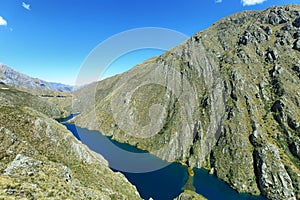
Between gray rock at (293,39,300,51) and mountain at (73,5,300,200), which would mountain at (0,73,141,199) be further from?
gray rock at (293,39,300,51)

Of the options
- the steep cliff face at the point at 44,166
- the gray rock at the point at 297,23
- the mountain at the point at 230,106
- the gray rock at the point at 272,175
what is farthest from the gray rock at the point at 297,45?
the steep cliff face at the point at 44,166

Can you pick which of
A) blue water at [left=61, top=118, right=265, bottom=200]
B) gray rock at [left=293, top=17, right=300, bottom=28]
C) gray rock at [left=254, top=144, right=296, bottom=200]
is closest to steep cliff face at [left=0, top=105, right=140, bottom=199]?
blue water at [left=61, top=118, right=265, bottom=200]

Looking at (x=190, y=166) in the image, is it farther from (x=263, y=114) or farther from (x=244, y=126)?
(x=263, y=114)

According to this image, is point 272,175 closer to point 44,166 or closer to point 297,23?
point 44,166

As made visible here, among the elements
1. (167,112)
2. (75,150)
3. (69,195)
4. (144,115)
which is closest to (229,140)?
(167,112)

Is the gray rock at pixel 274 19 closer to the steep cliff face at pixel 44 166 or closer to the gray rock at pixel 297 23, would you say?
the gray rock at pixel 297 23

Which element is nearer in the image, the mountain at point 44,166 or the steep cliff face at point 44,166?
the mountain at point 44,166

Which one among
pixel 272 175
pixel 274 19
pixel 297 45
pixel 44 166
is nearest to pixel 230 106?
pixel 272 175
